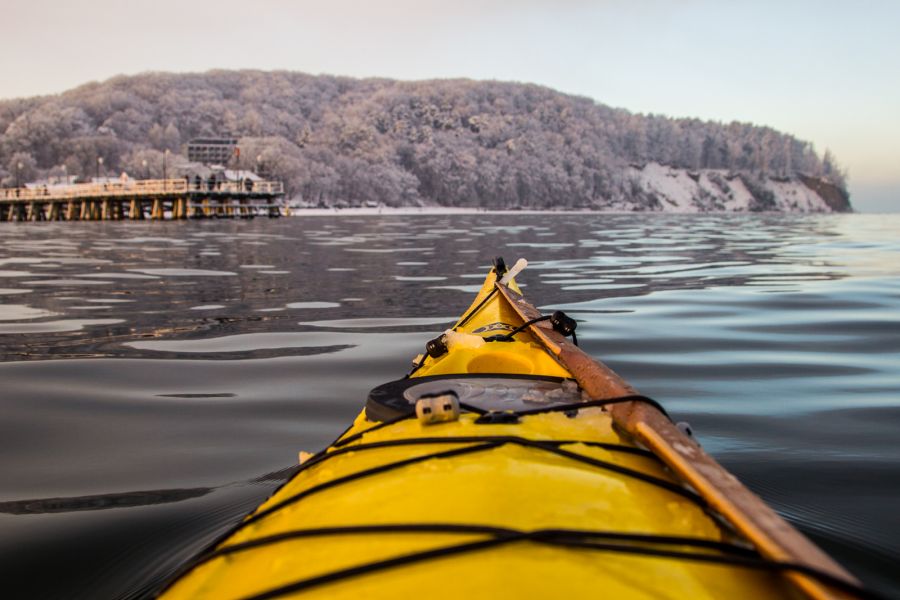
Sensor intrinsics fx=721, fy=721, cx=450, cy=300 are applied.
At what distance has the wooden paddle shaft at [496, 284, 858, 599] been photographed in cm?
138


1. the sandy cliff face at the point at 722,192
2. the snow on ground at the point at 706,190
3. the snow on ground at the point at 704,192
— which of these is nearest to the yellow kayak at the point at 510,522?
the snow on ground at the point at 704,192

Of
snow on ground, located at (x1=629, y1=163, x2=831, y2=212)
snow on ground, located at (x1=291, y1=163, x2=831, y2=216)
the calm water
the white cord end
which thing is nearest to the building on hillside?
snow on ground, located at (x1=291, y1=163, x2=831, y2=216)

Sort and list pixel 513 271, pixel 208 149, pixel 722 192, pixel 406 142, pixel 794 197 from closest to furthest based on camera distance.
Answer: pixel 513 271 → pixel 208 149 → pixel 406 142 → pixel 722 192 → pixel 794 197

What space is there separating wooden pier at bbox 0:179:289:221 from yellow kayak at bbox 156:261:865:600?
51208mm

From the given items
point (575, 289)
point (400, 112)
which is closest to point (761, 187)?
point (400, 112)

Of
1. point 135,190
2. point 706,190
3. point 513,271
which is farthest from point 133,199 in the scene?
point 706,190

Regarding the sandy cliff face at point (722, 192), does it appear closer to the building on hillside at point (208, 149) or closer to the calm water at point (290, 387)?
the building on hillside at point (208, 149)

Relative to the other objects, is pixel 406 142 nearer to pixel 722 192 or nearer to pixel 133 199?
pixel 133 199

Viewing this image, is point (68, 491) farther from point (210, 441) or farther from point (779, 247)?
point (779, 247)

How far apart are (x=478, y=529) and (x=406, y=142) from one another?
132m

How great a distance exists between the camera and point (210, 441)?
4160 millimetres

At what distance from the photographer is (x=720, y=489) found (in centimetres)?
172

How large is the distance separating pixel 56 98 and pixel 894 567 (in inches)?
6256

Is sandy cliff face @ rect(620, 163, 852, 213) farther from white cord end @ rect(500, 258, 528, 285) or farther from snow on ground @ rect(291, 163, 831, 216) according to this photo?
white cord end @ rect(500, 258, 528, 285)
